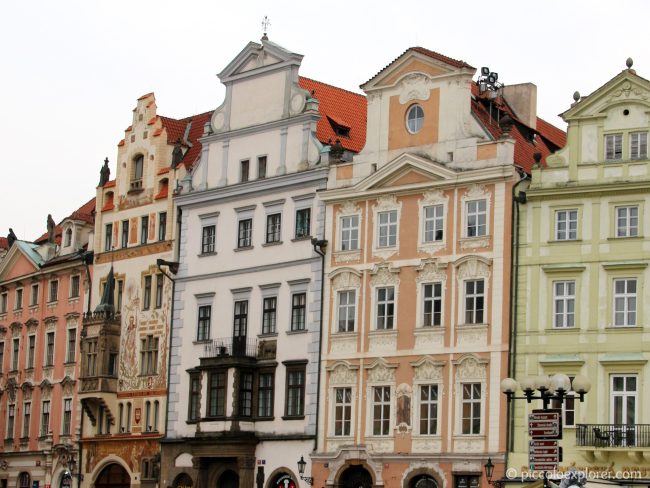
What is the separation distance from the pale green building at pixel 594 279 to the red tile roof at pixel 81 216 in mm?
26394

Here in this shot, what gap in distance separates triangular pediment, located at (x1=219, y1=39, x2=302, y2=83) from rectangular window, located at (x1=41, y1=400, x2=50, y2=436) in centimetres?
1808

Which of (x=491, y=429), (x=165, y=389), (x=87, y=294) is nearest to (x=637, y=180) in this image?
(x=491, y=429)

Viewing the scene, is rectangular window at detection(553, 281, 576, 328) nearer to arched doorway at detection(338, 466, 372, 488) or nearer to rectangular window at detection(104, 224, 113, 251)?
arched doorway at detection(338, 466, 372, 488)

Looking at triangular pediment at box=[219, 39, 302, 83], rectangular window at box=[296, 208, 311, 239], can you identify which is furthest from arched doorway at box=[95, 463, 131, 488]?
triangular pediment at box=[219, 39, 302, 83]

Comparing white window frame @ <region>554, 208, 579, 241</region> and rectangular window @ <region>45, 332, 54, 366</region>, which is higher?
white window frame @ <region>554, 208, 579, 241</region>

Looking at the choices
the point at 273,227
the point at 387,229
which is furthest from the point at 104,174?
the point at 387,229

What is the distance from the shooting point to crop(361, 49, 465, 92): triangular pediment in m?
55.8

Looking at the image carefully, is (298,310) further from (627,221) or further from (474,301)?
(627,221)

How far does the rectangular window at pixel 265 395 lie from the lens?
59.5m

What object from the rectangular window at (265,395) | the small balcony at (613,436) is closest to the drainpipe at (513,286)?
the small balcony at (613,436)

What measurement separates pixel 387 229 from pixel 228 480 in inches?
466

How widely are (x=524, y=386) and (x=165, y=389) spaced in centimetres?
2733

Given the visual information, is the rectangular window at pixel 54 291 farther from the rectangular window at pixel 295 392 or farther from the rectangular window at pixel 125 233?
the rectangular window at pixel 295 392

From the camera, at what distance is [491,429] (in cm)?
5231
